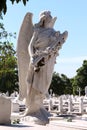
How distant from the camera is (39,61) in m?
10.7

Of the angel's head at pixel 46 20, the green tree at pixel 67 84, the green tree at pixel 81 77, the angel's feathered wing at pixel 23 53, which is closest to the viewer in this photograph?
the angel's head at pixel 46 20

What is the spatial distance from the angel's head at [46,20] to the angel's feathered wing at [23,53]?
25.5 inches

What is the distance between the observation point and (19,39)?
11.5 m

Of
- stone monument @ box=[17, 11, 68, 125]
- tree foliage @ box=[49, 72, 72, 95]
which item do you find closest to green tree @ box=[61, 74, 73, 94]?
tree foliage @ box=[49, 72, 72, 95]

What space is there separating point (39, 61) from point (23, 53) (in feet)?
3.44

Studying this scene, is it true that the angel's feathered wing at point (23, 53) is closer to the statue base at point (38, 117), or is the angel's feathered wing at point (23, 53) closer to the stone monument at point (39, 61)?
the stone monument at point (39, 61)

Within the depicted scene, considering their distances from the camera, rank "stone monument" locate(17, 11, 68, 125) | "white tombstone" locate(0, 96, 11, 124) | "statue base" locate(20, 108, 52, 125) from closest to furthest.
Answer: "white tombstone" locate(0, 96, 11, 124) < "statue base" locate(20, 108, 52, 125) < "stone monument" locate(17, 11, 68, 125)

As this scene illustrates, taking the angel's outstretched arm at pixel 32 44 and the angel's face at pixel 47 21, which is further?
the angel's face at pixel 47 21

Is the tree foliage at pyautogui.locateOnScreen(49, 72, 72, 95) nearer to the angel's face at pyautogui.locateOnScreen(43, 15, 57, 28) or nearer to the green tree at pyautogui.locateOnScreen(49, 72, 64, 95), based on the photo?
the green tree at pyautogui.locateOnScreen(49, 72, 64, 95)

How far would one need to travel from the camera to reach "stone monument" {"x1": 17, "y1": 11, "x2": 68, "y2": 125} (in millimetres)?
10695

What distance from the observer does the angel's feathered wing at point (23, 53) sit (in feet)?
37.7

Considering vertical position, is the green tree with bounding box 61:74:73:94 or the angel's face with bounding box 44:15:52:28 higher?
the green tree with bounding box 61:74:73:94

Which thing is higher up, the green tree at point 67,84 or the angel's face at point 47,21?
the green tree at point 67,84

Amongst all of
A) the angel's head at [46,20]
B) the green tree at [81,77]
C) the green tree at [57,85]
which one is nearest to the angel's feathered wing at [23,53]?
the angel's head at [46,20]
